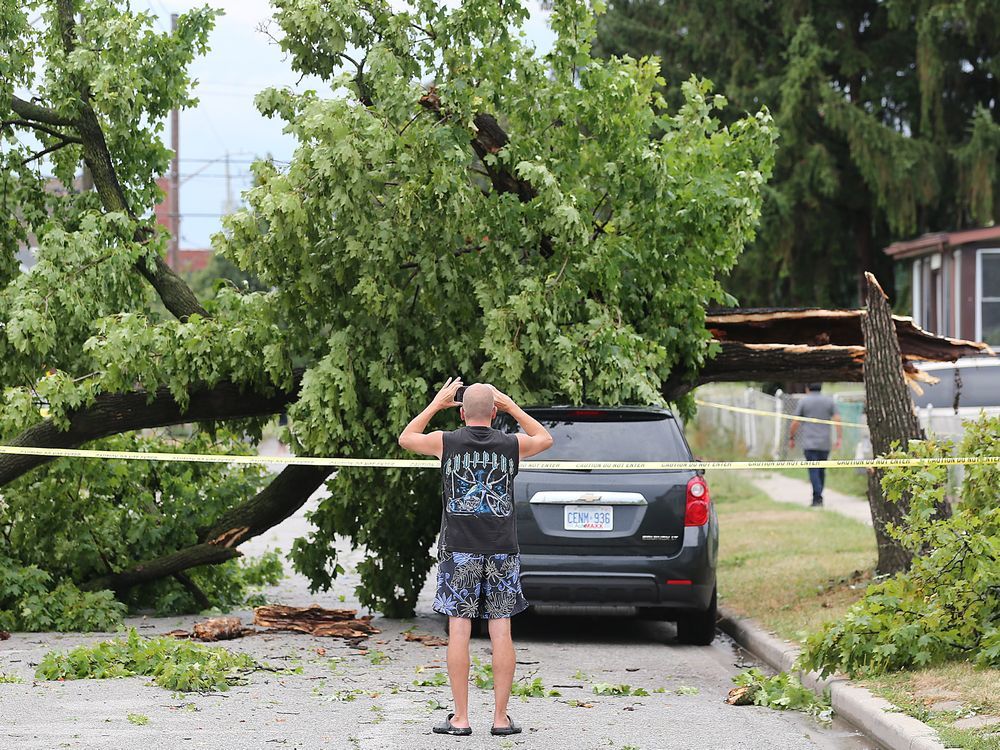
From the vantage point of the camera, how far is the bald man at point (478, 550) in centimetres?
689

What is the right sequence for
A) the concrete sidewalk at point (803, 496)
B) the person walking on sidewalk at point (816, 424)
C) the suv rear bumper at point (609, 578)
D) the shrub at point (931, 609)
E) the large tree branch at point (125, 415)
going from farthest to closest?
the person walking on sidewalk at point (816, 424), the concrete sidewalk at point (803, 496), the large tree branch at point (125, 415), the suv rear bumper at point (609, 578), the shrub at point (931, 609)

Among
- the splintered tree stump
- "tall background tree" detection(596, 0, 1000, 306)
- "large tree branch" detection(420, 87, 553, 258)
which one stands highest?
→ "tall background tree" detection(596, 0, 1000, 306)

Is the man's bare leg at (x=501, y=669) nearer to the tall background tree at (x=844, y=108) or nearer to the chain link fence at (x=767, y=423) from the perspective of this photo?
the chain link fence at (x=767, y=423)

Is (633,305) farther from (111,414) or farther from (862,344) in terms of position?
(111,414)

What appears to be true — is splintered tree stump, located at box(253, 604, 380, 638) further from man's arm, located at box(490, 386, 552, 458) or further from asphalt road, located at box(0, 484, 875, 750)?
man's arm, located at box(490, 386, 552, 458)

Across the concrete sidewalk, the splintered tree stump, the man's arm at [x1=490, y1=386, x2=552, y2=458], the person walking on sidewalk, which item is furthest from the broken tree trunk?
the person walking on sidewalk

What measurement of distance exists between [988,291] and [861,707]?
23851mm

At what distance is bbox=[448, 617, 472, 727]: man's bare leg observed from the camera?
271 inches

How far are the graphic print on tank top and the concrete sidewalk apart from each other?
1151 cm

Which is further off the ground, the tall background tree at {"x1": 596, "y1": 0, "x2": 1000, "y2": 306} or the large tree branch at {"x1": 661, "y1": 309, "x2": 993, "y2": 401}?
the tall background tree at {"x1": 596, "y1": 0, "x2": 1000, "y2": 306}

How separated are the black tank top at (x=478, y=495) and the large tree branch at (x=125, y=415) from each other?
4735 millimetres

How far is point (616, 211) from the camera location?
12234 mm

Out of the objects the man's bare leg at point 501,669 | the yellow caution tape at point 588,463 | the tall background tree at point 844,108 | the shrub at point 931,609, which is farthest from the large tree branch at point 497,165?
the tall background tree at point 844,108

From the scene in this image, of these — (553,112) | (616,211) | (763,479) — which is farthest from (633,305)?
(763,479)
